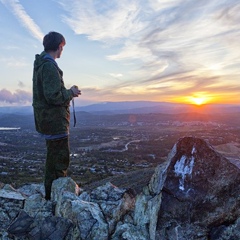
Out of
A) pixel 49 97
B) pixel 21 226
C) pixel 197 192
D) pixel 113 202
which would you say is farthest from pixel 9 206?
pixel 197 192

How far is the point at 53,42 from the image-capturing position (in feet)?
26.0

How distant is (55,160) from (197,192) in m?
4.24

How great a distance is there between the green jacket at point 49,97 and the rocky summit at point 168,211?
195cm

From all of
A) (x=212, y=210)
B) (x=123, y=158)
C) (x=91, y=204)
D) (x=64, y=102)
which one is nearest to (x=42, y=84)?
(x=64, y=102)

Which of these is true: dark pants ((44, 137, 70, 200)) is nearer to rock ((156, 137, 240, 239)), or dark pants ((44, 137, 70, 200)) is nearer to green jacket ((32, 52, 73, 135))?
green jacket ((32, 52, 73, 135))

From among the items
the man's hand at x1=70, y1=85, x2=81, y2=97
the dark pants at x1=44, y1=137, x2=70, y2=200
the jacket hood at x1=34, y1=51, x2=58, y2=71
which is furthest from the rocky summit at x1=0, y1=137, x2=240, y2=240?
the jacket hood at x1=34, y1=51, x2=58, y2=71

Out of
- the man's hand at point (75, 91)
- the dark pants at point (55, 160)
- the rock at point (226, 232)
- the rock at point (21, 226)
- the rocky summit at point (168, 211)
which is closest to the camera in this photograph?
the rock at point (226, 232)

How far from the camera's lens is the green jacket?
7661 mm

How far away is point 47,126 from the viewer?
26.5 ft

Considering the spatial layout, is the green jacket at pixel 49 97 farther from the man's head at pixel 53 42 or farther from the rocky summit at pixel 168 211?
the rocky summit at pixel 168 211

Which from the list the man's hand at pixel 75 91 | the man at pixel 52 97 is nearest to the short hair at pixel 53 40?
the man at pixel 52 97

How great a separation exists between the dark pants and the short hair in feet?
8.78

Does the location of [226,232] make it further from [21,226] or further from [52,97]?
[52,97]

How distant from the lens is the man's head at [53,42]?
788 cm
